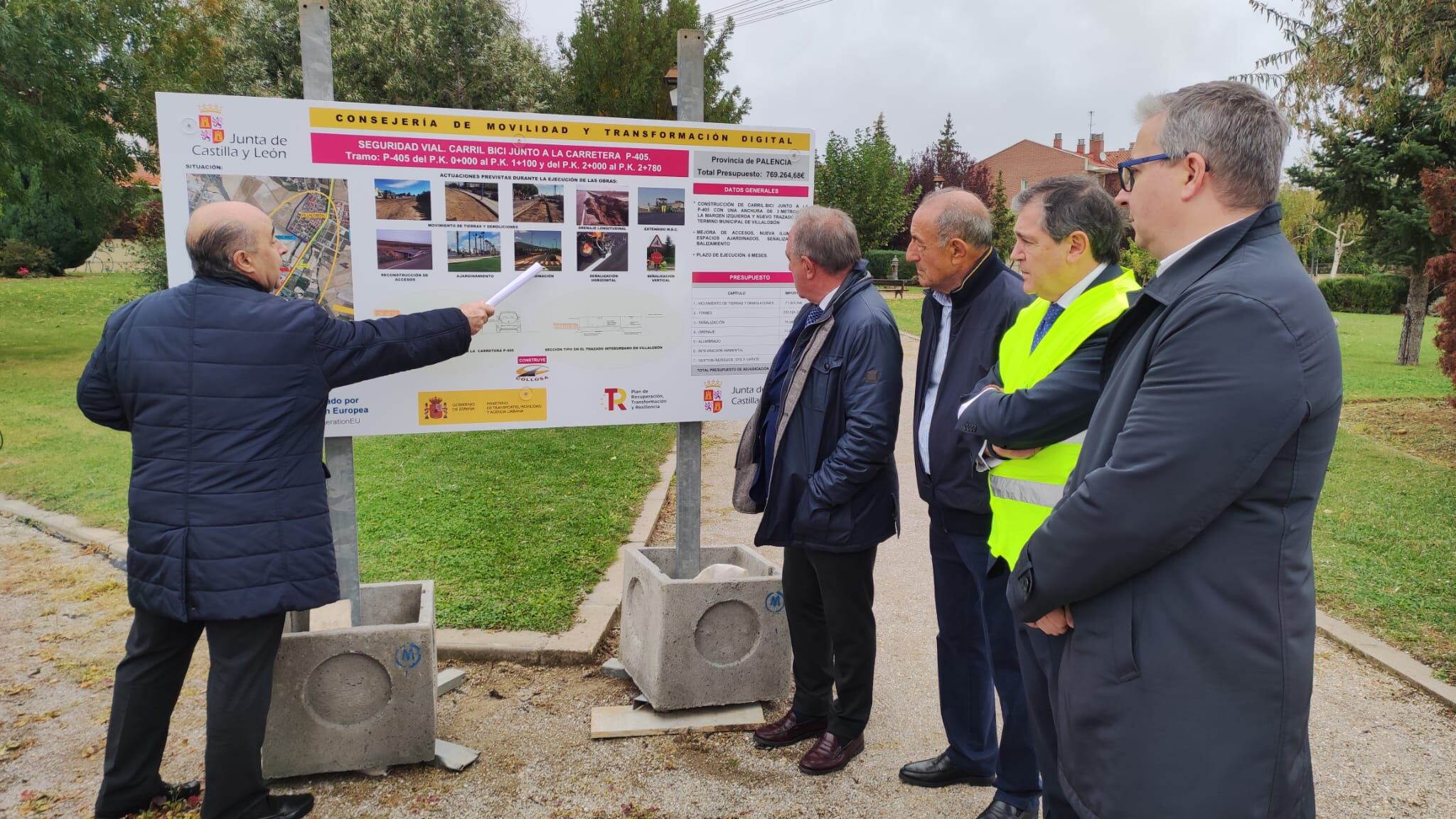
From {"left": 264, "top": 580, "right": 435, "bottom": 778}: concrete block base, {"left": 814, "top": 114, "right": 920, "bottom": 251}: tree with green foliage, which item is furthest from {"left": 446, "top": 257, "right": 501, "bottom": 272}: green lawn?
{"left": 814, "top": 114, "right": 920, "bottom": 251}: tree with green foliage

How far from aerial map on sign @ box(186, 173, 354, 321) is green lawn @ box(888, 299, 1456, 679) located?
5.20 meters

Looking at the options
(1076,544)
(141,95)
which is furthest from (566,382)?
(141,95)

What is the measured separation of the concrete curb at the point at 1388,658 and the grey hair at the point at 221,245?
454cm

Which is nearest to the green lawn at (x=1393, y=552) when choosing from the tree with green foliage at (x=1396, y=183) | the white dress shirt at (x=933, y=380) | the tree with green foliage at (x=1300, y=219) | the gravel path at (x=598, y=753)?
the gravel path at (x=598, y=753)

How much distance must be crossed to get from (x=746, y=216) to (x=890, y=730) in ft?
7.49

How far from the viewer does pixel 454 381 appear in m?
3.82

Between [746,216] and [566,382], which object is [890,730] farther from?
[746,216]

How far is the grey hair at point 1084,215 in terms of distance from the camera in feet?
8.77

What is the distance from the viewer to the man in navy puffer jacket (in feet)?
9.48

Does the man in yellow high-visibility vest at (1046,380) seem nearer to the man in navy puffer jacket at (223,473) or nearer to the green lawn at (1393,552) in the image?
the man in navy puffer jacket at (223,473)

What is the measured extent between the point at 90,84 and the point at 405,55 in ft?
14.4

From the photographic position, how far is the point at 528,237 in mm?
3834

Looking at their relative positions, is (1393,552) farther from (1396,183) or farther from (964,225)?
(1396,183)

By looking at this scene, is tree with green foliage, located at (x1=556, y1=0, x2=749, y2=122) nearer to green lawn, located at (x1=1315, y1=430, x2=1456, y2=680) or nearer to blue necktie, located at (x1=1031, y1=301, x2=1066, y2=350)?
green lawn, located at (x1=1315, y1=430, x2=1456, y2=680)
